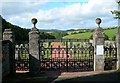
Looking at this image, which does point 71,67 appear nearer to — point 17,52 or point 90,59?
point 90,59

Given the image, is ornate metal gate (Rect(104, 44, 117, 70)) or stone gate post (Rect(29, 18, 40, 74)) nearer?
stone gate post (Rect(29, 18, 40, 74))

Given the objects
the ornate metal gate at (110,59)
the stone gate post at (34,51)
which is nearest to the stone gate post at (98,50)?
the ornate metal gate at (110,59)

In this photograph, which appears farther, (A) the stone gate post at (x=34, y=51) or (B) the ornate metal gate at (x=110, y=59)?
(B) the ornate metal gate at (x=110, y=59)

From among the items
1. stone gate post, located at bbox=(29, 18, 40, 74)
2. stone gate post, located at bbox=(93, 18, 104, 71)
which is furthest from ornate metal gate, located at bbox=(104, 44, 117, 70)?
stone gate post, located at bbox=(29, 18, 40, 74)

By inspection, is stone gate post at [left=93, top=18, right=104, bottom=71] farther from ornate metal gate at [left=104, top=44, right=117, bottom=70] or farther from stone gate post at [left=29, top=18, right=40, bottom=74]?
stone gate post at [left=29, top=18, right=40, bottom=74]

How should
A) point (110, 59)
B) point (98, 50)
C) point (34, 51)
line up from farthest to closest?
point (110, 59) → point (98, 50) → point (34, 51)

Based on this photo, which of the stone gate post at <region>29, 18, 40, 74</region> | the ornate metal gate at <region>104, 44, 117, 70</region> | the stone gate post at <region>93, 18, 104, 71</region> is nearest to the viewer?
the stone gate post at <region>29, 18, 40, 74</region>

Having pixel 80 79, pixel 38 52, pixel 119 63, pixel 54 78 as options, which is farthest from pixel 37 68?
pixel 119 63

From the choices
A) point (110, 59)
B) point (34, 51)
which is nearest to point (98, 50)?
point (110, 59)

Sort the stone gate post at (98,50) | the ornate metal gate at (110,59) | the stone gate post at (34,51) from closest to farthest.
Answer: the stone gate post at (34,51)
the stone gate post at (98,50)
the ornate metal gate at (110,59)

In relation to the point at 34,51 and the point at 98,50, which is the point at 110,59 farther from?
the point at 34,51

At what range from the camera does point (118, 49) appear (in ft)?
65.9

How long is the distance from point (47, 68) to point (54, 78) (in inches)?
130

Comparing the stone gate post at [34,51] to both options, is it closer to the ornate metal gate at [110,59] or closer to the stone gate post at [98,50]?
the stone gate post at [98,50]
